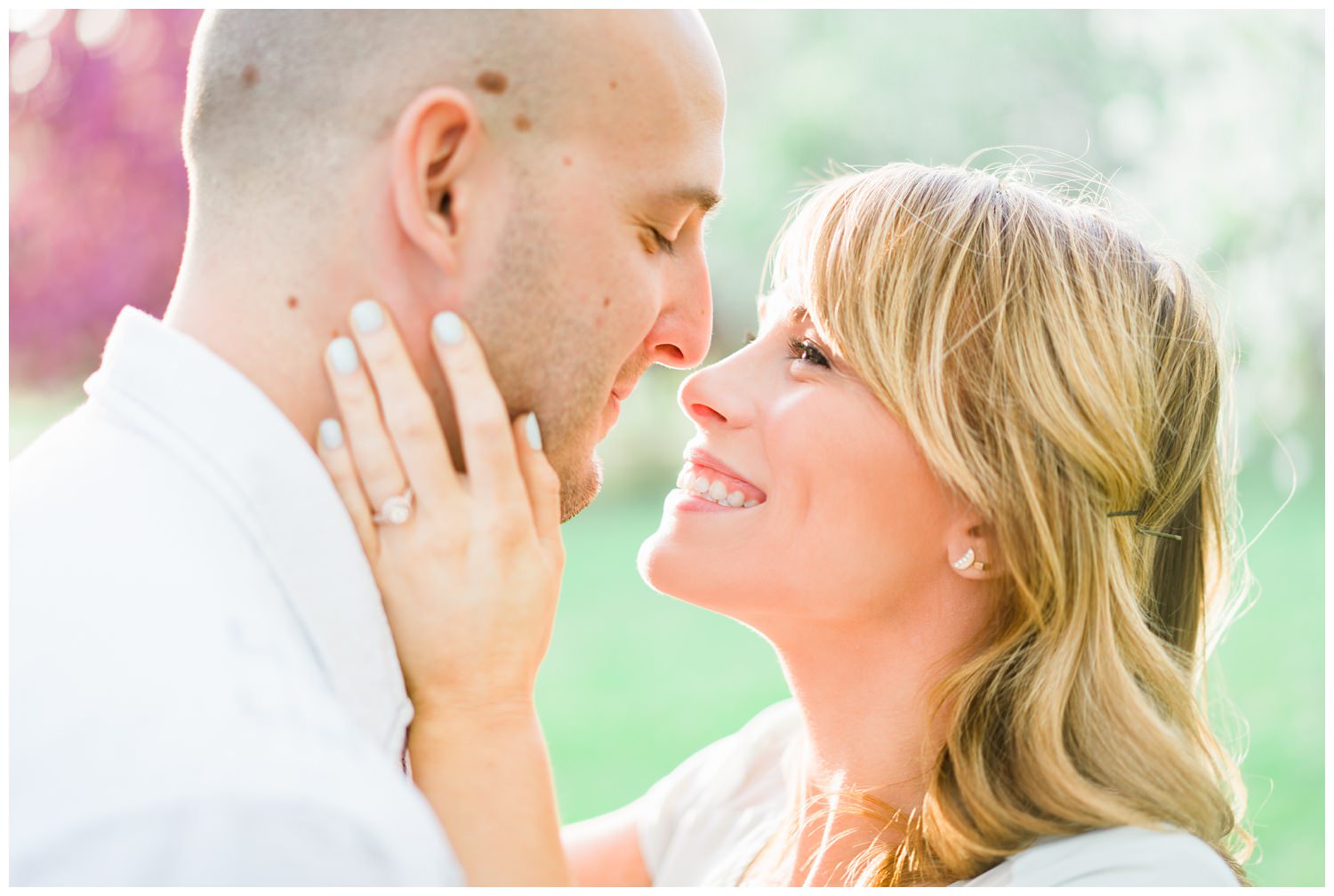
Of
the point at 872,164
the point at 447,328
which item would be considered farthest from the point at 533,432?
the point at 872,164

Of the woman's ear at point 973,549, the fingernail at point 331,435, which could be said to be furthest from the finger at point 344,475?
the woman's ear at point 973,549

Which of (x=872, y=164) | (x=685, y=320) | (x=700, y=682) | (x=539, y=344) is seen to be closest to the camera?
(x=539, y=344)

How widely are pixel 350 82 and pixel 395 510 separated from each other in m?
0.64

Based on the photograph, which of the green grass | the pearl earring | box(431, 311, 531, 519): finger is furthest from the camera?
the green grass

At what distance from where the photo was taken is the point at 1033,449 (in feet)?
7.56

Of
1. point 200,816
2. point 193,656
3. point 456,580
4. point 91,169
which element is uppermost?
point 91,169

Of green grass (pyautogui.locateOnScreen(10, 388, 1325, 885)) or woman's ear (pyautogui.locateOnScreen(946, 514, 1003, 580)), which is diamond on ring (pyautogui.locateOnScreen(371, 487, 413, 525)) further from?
green grass (pyautogui.locateOnScreen(10, 388, 1325, 885))

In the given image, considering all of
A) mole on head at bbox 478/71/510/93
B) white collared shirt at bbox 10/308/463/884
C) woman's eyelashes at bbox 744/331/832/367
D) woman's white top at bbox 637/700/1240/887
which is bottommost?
woman's white top at bbox 637/700/1240/887

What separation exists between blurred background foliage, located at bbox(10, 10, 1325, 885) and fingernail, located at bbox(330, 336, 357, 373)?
166 cm

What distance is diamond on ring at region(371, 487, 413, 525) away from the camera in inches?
71.5

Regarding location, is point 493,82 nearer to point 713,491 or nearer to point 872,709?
point 713,491

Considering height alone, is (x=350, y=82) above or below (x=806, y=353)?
above

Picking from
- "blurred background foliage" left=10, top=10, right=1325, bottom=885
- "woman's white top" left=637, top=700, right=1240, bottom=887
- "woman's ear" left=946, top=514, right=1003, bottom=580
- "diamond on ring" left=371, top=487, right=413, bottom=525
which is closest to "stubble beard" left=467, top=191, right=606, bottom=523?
"diamond on ring" left=371, top=487, right=413, bottom=525

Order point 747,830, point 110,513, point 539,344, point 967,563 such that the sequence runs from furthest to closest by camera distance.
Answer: point 747,830 < point 967,563 < point 539,344 < point 110,513
